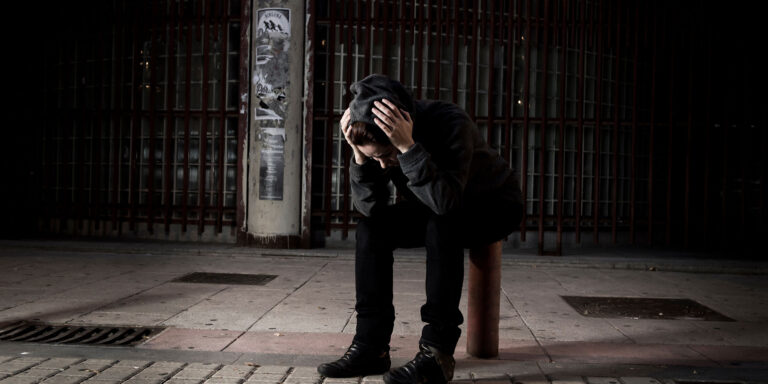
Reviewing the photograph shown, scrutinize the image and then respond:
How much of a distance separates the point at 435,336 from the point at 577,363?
930 mm

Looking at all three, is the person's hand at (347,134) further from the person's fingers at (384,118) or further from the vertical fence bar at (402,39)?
the vertical fence bar at (402,39)

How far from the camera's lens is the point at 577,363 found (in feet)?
11.3

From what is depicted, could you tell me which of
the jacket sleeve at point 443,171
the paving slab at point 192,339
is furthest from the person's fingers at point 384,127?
the paving slab at point 192,339

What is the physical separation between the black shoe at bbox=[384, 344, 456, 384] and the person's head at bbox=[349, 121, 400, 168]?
2.81 ft

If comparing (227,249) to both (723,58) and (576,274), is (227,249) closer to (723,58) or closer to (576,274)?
(576,274)

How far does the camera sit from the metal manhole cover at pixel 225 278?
6219 mm

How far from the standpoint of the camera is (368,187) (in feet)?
10.2

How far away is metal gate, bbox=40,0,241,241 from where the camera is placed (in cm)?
956

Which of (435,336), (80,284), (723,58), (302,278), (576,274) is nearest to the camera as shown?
(435,336)

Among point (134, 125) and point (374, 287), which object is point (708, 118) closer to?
point (374, 287)

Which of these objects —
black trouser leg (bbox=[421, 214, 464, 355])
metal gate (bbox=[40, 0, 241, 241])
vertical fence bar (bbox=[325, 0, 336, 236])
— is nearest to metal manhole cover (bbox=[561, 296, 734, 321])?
black trouser leg (bbox=[421, 214, 464, 355])

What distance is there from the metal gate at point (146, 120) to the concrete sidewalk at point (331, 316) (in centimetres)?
154

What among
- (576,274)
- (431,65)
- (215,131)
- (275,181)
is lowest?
(576,274)

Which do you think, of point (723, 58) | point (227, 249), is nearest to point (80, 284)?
point (227, 249)
